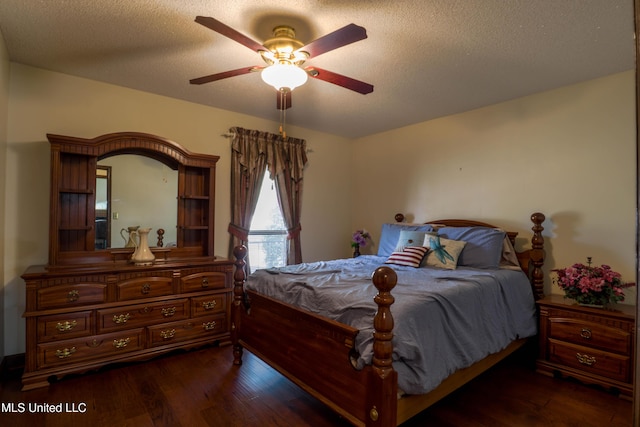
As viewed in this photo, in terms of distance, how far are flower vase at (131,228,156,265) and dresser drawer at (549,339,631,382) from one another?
11.1 ft

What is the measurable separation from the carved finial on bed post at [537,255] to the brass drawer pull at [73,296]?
12.3 ft

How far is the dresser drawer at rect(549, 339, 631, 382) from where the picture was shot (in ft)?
7.39

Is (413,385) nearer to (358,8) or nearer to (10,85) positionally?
(358,8)

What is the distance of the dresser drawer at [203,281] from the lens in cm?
291

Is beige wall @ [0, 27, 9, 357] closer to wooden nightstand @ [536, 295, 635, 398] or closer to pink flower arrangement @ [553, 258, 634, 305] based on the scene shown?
wooden nightstand @ [536, 295, 635, 398]

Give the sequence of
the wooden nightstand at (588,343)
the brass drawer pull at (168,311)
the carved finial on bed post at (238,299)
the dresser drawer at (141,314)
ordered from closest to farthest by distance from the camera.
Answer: the wooden nightstand at (588,343) < the dresser drawer at (141,314) < the carved finial on bed post at (238,299) < the brass drawer pull at (168,311)

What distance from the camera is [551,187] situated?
2.97 metres

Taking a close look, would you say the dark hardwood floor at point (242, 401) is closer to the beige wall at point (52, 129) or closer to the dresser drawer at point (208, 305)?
the dresser drawer at point (208, 305)

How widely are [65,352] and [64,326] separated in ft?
0.61

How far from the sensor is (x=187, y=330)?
2887 millimetres

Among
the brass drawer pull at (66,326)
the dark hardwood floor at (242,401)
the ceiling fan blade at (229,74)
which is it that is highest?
the ceiling fan blade at (229,74)

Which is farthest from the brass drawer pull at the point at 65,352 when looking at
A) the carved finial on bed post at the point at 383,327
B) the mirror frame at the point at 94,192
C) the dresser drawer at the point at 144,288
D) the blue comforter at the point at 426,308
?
the carved finial on bed post at the point at 383,327

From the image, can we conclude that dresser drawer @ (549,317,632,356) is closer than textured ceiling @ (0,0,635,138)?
No

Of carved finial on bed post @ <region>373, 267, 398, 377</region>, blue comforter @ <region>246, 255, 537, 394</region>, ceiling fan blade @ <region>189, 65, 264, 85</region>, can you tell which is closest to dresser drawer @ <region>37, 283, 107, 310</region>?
blue comforter @ <region>246, 255, 537, 394</region>
